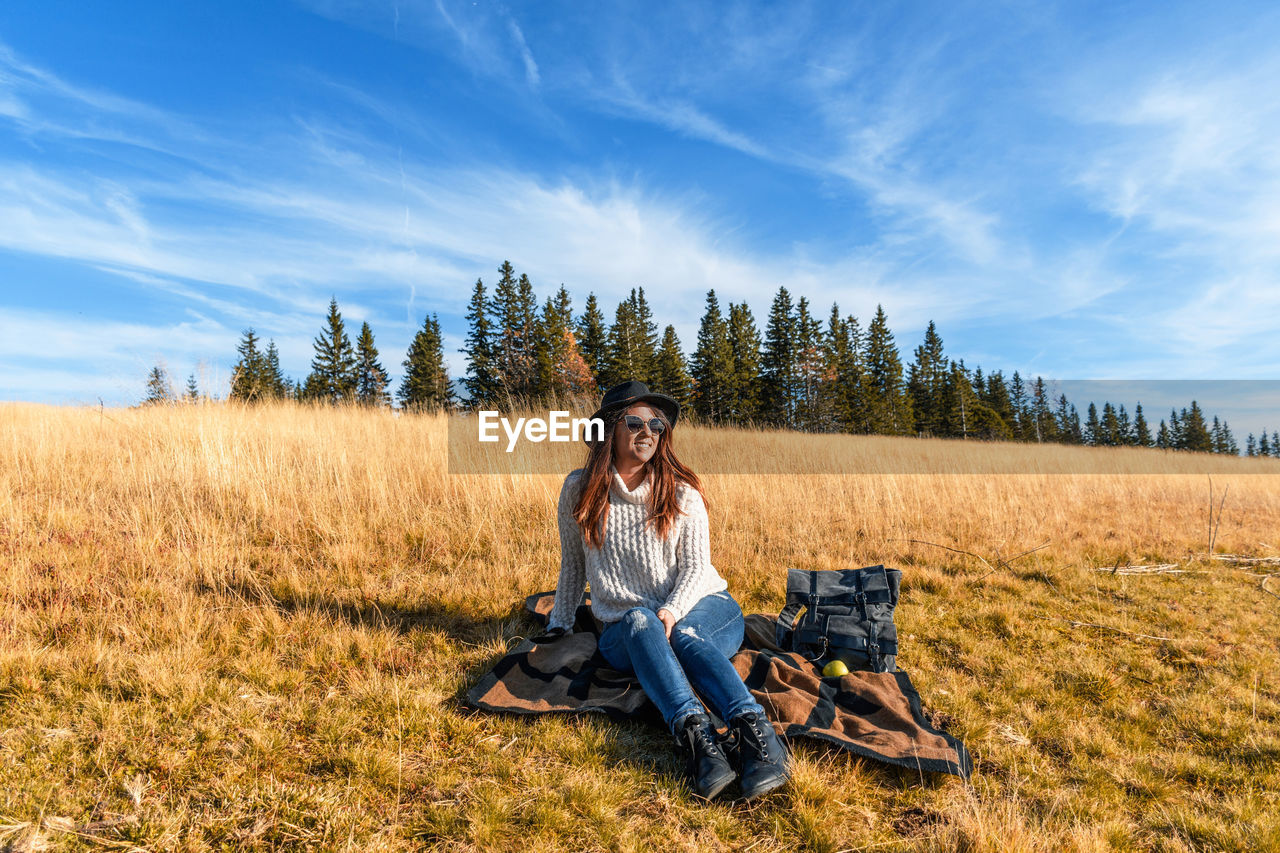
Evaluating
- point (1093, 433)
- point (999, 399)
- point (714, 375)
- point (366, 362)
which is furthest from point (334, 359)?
point (1093, 433)

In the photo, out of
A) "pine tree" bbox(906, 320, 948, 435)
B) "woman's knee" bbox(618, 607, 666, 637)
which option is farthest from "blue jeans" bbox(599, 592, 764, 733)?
"pine tree" bbox(906, 320, 948, 435)

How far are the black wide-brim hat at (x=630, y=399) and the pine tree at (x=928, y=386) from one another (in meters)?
45.3

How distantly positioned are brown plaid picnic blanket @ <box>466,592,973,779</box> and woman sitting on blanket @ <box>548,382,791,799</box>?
6.0 inches

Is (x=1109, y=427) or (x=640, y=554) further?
(x=1109, y=427)

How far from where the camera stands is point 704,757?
2.34 metres

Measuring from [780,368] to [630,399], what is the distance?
37157 millimetres

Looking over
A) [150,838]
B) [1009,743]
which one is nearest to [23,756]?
[150,838]

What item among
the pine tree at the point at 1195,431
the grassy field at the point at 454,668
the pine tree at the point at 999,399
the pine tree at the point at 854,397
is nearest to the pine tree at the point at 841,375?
the pine tree at the point at 854,397

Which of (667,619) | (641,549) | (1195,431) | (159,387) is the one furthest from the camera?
(1195,431)

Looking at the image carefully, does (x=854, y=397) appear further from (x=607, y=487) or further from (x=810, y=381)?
(x=607, y=487)

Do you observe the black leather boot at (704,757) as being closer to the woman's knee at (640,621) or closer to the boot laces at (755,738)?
the boot laces at (755,738)

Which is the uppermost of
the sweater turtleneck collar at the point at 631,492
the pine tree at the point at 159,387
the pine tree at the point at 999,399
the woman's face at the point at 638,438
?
the pine tree at the point at 999,399

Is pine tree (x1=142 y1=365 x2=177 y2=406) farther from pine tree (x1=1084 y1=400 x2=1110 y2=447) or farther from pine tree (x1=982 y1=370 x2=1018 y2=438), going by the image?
pine tree (x1=1084 y1=400 x2=1110 y2=447)

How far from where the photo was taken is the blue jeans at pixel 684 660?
8.25ft
